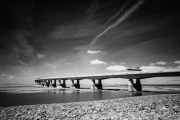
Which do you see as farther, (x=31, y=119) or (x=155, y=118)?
(x=31, y=119)

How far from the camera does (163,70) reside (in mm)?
48719

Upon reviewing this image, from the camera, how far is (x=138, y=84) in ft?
182

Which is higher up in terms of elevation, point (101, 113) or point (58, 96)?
point (101, 113)

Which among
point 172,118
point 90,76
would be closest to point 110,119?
point 172,118

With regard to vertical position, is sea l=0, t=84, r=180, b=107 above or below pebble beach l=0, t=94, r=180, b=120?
below

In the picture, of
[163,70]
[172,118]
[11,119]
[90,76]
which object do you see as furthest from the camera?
[90,76]

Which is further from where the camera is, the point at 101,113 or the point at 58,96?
the point at 58,96

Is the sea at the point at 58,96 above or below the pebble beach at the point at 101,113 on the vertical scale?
below

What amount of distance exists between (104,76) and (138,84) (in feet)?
58.4

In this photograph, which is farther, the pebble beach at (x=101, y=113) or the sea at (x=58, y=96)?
the sea at (x=58, y=96)

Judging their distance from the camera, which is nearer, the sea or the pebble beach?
the pebble beach

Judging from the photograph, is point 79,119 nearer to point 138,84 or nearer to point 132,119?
point 132,119

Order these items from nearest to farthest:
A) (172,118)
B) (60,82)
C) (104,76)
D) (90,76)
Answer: (172,118) < (104,76) < (90,76) < (60,82)

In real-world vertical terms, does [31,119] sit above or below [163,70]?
below
